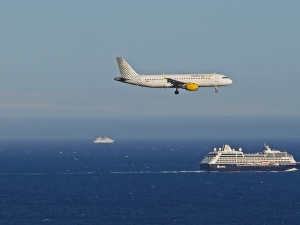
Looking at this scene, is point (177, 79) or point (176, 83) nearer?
point (176, 83)

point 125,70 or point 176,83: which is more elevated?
point 125,70

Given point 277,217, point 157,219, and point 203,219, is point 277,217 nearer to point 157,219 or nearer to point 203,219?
point 203,219

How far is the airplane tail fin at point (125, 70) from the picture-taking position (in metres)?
143

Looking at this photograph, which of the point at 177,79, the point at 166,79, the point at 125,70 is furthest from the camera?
the point at 125,70

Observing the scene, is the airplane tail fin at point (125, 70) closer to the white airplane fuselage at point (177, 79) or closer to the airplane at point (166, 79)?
the airplane at point (166, 79)

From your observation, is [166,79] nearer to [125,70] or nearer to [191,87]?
[191,87]

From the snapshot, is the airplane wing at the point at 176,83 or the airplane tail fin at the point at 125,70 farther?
the airplane tail fin at the point at 125,70

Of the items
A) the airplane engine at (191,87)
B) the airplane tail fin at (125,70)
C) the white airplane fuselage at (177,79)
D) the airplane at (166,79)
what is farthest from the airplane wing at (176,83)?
the airplane tail fin at (125,70)

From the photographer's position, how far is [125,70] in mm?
145000

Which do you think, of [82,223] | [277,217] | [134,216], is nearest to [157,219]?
[134,216]

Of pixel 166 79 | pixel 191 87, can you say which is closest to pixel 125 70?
pixel 166 79

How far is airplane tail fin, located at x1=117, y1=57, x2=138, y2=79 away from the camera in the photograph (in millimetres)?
143000

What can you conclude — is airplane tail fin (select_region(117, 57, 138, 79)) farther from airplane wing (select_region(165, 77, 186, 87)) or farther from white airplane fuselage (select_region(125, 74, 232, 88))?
airplane wing (select_region(165, 77, 186, 87))

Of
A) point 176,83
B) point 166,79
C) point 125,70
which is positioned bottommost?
point 176,83
